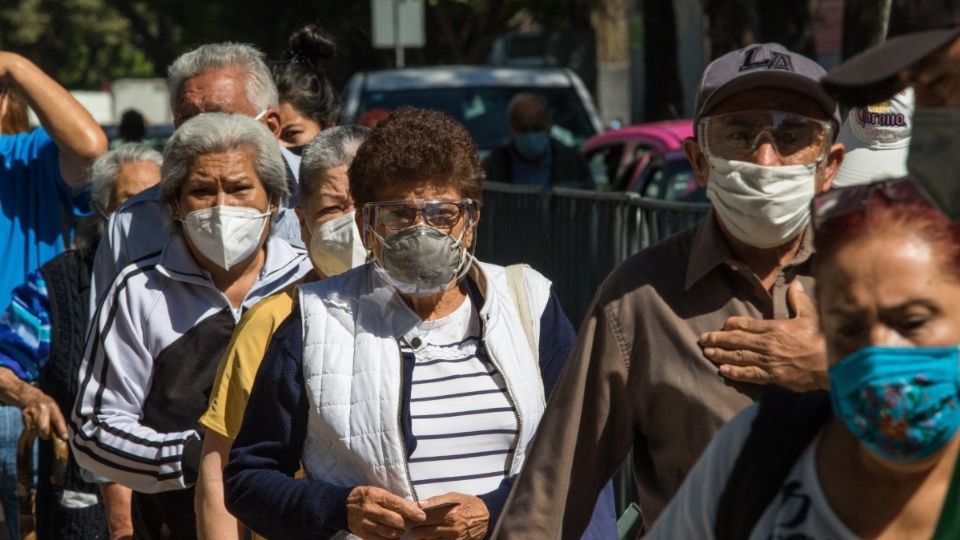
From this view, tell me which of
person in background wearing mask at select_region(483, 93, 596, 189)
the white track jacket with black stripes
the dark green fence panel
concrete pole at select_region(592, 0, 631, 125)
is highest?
the white track jacket with black stripes

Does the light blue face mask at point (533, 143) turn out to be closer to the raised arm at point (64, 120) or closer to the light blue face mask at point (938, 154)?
the raised arm at point (64, 120)

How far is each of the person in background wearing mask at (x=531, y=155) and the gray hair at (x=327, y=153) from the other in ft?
25.4

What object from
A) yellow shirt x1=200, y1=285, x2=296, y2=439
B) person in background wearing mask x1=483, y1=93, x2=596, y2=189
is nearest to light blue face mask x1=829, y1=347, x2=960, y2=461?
yellow shirt x1=200, y1=285, x2=296, y2=439

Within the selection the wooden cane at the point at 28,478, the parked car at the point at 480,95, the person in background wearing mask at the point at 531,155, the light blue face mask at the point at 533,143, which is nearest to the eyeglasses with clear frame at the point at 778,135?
the wooden cane at the point at 28,478

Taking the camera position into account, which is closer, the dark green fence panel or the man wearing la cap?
the man wearing la cap

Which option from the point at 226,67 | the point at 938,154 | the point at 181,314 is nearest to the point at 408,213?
the point at 181,314

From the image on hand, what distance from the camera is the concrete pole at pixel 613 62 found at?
1234 inches

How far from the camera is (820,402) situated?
270 cm

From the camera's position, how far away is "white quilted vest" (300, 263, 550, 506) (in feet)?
13.0

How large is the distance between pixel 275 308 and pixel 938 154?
208cm

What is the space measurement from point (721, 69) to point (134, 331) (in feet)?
6.39

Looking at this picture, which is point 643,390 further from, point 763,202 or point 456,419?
point 456,419

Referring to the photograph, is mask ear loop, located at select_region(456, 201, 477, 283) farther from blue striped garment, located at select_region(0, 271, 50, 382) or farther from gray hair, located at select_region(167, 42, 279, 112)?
blue striped garment, located at select_region(0, 271, 50, 382)

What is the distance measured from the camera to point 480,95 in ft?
49.9
